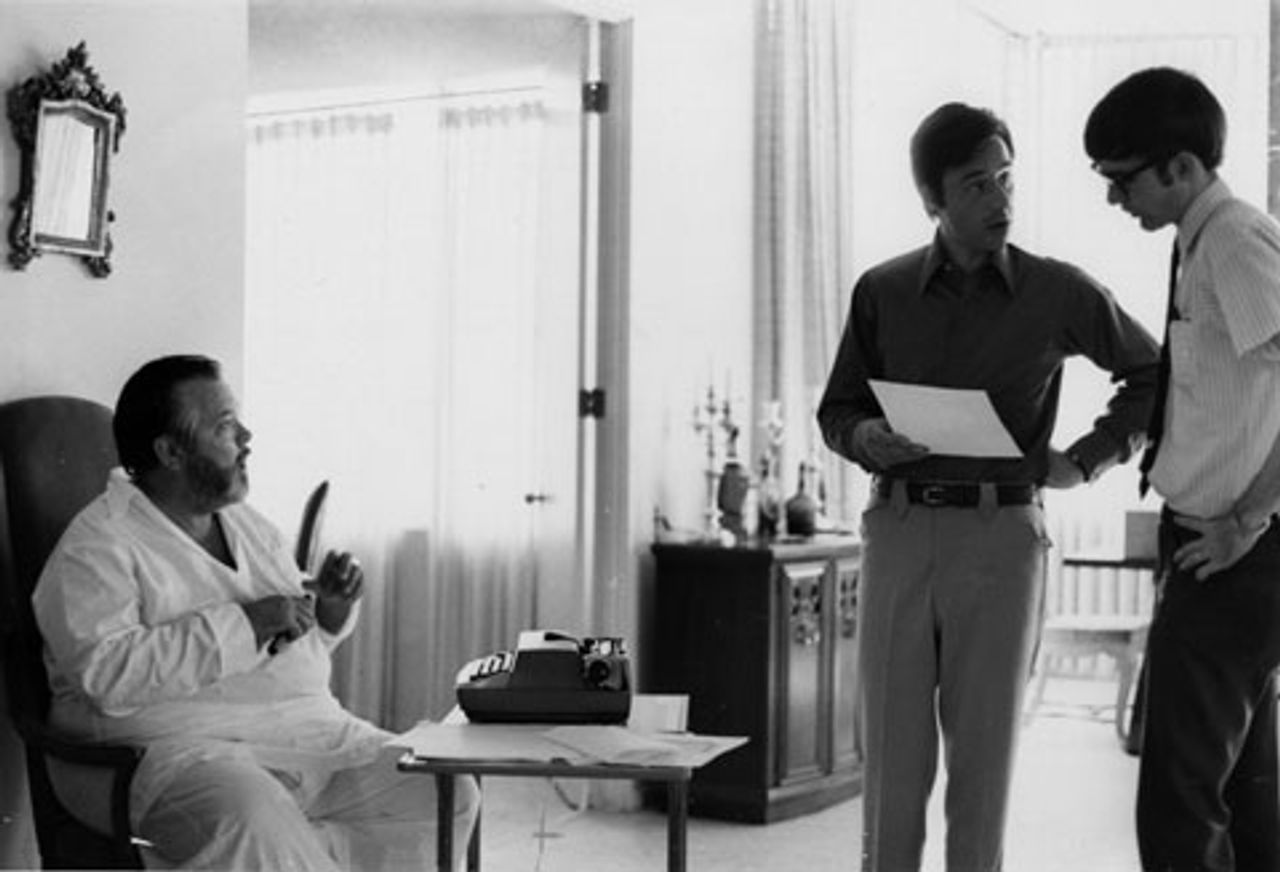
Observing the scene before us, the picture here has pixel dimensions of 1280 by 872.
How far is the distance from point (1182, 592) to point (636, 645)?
222 centimetres

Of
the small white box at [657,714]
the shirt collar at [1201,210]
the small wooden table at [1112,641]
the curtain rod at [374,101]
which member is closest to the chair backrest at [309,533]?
the curtain rod at [374,101]

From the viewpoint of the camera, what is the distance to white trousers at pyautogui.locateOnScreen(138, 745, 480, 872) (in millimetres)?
2547

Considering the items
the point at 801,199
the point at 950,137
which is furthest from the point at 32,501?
the point at 801,199

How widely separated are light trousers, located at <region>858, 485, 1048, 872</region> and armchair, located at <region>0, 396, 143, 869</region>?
1134mm

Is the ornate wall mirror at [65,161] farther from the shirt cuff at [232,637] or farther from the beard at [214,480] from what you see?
the shirt cuff at [232,637]

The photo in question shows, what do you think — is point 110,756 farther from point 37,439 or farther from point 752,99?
point 752,99

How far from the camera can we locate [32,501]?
2852 mm

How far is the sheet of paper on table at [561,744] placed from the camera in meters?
2.14

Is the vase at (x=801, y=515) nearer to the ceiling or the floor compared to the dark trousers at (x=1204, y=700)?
nearer to the ceiling

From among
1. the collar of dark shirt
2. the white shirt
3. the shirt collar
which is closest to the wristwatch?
the collar of dark shirt

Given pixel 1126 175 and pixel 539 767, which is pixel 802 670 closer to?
pixel 1126 175

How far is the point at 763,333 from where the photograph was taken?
16.3 feet

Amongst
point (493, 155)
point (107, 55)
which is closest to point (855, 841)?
point (493, 155)

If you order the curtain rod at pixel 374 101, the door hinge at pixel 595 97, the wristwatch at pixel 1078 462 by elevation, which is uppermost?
the door hinge at pixel 595 97
